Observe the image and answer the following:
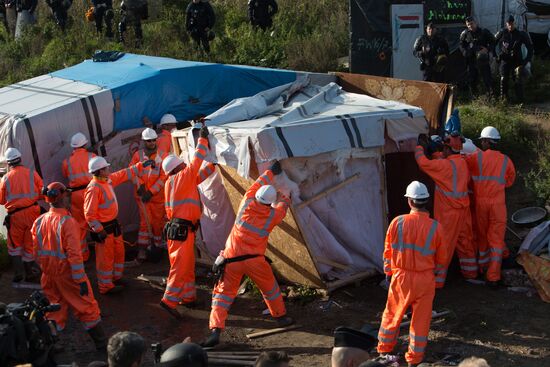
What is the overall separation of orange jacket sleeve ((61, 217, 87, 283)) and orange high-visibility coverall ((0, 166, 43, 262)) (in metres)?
2.38

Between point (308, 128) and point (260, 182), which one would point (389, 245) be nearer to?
point (260, 182)

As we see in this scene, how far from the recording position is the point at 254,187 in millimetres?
9633

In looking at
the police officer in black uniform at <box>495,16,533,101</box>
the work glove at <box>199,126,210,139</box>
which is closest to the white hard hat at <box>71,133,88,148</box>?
the work glove at <box>199,126,210,139</box>

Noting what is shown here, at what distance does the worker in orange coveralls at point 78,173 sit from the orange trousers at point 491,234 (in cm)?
532

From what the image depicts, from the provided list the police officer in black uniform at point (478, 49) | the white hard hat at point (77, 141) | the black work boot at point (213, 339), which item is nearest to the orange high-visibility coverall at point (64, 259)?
the black work boot at point (213, 339)

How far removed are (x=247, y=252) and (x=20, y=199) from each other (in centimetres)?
363

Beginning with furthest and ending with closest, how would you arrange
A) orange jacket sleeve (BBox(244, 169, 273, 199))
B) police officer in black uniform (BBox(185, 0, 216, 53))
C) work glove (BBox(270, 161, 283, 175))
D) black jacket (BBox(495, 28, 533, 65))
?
police officer in black uniform (BBox(185, 0, 216, 53)) → black jacket (BBox(495, 28, 533, 65)) → work glove (BBox(270, 161, 283, 175)) → orange jacket sleeve (BBox(244, 169, 273, 199))

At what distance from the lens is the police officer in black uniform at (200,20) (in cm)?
1873

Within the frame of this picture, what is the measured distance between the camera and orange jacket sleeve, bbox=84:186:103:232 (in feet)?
35.0

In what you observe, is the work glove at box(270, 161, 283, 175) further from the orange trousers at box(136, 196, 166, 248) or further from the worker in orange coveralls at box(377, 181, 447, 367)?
the orange trousers at box(136, 196, 166, 248)

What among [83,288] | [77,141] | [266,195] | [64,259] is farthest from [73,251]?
[77,141]

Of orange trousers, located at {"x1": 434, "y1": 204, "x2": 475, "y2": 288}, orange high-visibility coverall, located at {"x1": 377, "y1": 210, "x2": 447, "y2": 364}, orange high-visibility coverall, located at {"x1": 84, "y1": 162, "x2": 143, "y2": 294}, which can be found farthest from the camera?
orange high-visibility coverall, located at {"x1": 84, "y1": 162, "x2": 143, "y2": 294}

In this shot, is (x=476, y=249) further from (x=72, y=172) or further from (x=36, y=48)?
(x=36, y=48)

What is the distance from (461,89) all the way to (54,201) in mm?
9345
